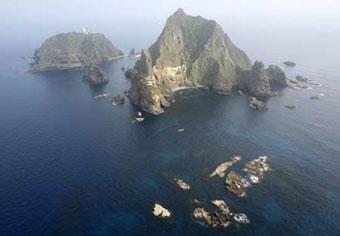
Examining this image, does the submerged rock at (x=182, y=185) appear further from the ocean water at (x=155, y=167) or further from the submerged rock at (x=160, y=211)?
the submerged rock at (x=160, y=211)

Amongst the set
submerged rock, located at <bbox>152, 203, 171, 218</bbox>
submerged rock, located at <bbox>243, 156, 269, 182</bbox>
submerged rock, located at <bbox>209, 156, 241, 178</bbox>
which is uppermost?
submerged rock, located at <bbox>152, 203, 171, 218</bbox>

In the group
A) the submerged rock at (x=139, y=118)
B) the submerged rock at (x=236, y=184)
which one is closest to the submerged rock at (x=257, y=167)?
the submerged rock at (x=236, y=184)

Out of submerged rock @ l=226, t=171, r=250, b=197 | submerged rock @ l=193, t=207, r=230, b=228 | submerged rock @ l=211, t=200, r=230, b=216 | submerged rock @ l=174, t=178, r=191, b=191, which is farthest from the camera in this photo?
submerged rock @ l=174, t=178, r=191, b=191

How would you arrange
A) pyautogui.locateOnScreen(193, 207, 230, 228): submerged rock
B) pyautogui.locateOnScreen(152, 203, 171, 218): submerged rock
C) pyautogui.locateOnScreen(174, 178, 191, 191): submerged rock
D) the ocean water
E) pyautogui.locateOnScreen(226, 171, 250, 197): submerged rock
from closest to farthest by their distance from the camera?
1. pyautogui.locateOnScreen(193, 207, 230, 228): submerged rock
2. the ocean water
3. pyautogui.locateOnScreen(152, 203, 171, 218): submerged rock
4. pyautogui.locateOnScreen(226, 171, 250, 197): submerged rock
5. pyautogui.locateOnScreen(174, 178, 191, 191): submerged rock

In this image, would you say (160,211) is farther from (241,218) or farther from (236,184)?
(236,184)

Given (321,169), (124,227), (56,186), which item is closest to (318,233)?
(321,169)

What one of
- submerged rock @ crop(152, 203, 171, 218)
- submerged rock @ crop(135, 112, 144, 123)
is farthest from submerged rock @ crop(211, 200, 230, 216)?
submerged rock @ crop(135, 112, 144, 123)

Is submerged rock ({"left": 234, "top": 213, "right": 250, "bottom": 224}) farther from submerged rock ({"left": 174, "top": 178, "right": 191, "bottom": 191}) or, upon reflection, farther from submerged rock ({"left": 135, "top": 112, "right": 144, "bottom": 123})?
submerged rock ({"left": 135, "top": 112, "right": 144, "bottom": 123})
